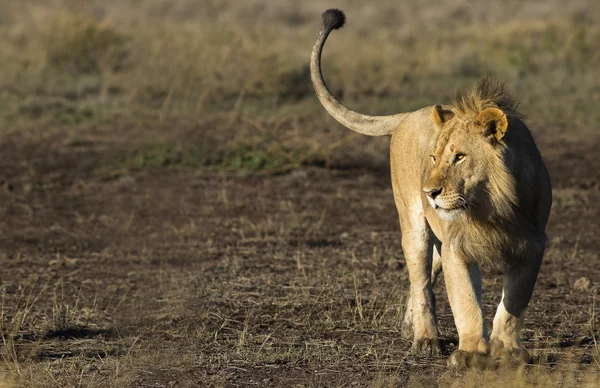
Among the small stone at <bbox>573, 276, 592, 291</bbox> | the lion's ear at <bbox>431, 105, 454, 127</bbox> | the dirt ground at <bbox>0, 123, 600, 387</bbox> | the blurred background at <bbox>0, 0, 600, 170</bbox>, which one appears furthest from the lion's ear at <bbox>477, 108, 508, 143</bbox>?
the blurred background at <bbox>0, 0, 600, 170</bbox>

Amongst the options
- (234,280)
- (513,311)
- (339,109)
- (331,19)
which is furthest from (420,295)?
(234,280)

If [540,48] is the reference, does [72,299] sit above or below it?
below

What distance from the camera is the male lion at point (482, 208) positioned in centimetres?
498

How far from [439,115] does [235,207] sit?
5628mm

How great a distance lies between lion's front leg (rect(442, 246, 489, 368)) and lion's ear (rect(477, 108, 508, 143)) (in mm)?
678

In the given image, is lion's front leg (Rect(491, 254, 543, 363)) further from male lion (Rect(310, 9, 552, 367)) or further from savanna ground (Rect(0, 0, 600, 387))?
savanna ground (Rect(0, 0, 600, 387))

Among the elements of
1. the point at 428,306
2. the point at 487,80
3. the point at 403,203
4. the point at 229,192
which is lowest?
the point at 229,192

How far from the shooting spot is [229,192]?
1148 cm

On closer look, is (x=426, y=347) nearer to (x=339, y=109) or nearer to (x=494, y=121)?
(x=494, y=121)

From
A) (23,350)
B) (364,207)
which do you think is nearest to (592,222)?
(364,207)

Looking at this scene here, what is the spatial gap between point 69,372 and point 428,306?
77.6 inches

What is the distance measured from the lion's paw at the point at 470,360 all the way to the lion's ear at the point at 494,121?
1.06 m

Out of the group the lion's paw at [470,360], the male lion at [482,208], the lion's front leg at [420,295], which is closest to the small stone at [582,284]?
the lion's front leg at [420,295]

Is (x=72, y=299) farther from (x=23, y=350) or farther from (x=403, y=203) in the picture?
(x=403, y=203)
